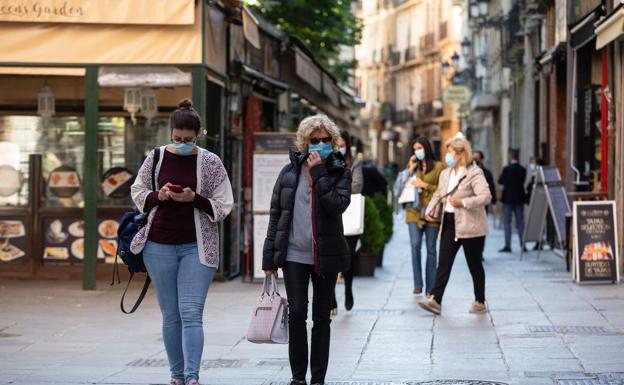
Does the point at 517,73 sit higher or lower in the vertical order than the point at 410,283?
higher

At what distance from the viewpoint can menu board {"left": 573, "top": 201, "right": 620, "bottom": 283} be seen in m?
17.8

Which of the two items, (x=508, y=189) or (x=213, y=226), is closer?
(x=213, y=226)

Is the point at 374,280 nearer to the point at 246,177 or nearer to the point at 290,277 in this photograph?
the point at 246,177

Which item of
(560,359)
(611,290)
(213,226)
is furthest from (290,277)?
(611,290)

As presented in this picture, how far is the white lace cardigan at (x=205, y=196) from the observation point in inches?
358

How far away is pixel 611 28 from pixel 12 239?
8.35 m

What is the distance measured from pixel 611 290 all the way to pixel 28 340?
7.52 m

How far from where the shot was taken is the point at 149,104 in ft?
61.3

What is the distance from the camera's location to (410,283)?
19.4m

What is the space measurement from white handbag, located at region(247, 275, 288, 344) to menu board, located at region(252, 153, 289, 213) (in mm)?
8723

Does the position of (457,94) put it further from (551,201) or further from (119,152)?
(119,152)

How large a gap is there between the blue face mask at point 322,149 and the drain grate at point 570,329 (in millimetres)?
4247

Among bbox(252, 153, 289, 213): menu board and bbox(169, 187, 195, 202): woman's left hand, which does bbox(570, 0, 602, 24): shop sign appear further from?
bbox(169, 187, 195, 202): woman's left hand

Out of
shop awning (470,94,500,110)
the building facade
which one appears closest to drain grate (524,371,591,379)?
shop awning (470,94,500,110)
